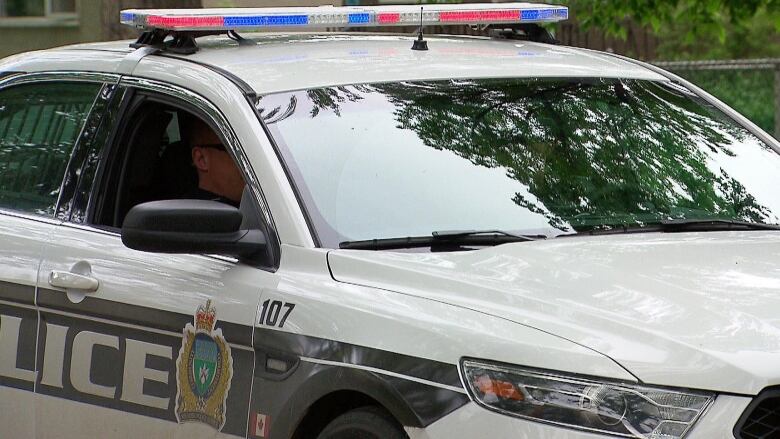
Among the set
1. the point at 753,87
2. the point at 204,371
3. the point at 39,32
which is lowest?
the point at 39,32

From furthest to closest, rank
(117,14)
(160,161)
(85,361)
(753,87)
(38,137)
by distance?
(753,87) → (117,14) → (38,137) → (160,161) → (85,361)

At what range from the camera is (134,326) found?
4.75 m

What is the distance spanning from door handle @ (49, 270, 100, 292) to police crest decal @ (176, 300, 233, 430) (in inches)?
17.8

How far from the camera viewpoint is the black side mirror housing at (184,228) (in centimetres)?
433

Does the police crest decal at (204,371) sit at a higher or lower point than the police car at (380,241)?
lower

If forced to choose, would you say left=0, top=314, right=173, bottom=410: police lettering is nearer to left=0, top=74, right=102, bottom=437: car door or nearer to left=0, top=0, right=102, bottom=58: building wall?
left=0, top=74, right=102, bottom=437: car door

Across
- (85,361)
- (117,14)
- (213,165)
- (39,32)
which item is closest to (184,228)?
(85,361)

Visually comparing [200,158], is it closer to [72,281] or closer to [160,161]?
[160,161]

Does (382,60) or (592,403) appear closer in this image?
(592,403)

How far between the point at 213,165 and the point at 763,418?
2.24 metres

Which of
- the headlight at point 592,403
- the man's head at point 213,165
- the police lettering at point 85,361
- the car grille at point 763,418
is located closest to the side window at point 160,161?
the man's head at point 213,165

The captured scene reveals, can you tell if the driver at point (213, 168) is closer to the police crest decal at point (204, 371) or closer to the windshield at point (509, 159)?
the windshield at point (509, 159)

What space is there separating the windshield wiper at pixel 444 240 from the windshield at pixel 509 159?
0.03 metres

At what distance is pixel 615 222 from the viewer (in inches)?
183
